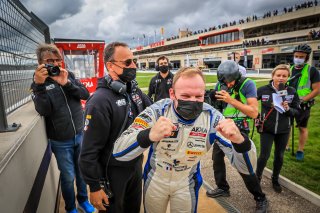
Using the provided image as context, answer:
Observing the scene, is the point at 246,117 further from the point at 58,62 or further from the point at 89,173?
the point at 58,62

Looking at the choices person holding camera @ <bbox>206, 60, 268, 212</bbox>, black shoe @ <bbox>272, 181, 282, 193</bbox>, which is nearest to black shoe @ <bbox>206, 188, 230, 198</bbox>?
person holding camera @ <bbox>206, 60, 268, 212</bbox>

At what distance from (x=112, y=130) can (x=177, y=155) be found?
0.65 m

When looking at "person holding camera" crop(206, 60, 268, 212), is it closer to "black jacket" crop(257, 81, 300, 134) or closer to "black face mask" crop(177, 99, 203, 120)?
"black jacket" crop(257, 81, 300, 134)

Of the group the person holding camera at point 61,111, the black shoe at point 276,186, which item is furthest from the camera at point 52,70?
the black shoe at point 276,186

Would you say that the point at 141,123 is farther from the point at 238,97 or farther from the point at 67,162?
the point at 238,97

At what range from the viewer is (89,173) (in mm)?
1983

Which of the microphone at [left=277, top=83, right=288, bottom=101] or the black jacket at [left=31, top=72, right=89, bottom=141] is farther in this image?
the microphone at [left=277, top=83, right=288, bottom=101]

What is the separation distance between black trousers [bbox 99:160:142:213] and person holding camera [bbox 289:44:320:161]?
3.93 meters

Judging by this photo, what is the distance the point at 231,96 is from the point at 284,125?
40.1 inches

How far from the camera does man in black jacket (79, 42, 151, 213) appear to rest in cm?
199

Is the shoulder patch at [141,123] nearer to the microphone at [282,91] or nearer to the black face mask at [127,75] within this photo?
the black face mask at [127,75]

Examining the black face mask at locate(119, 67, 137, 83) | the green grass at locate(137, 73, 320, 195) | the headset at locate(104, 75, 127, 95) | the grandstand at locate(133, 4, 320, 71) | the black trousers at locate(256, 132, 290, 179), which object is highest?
the grandstand at locate(133, 4, 320, 71)

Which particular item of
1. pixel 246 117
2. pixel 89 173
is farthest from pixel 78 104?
pixel 246 117

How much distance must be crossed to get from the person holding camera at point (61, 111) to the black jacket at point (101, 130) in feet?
3.25
